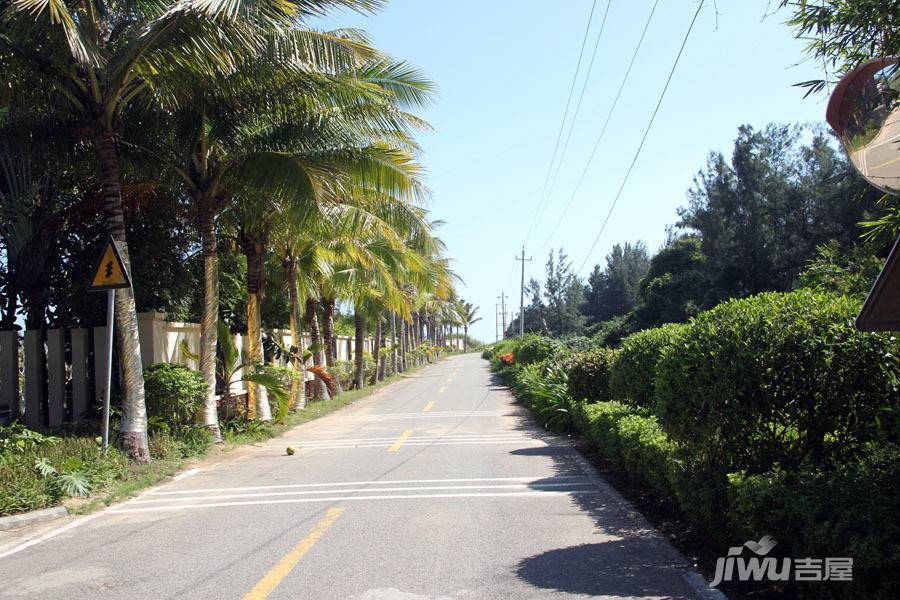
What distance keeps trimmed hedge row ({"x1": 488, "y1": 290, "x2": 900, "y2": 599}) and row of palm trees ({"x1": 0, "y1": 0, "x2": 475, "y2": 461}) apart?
701cm

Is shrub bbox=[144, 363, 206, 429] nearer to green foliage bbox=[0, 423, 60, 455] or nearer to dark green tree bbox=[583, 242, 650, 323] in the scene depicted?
green foliage bbox=[0, 423, 60, 455]

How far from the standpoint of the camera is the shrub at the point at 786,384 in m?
5.49

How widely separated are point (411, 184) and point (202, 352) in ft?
17.0

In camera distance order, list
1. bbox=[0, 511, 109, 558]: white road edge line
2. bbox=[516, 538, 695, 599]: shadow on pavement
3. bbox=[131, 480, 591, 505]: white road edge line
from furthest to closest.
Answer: bbox=[131, 480, 591, 505]: white road edge line < bbox=[0, 511, 109, 558]: white road edge line < bbox=[516, 538, 695, 599]: shadow on pavement

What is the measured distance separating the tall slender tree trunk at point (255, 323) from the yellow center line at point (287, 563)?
975cm

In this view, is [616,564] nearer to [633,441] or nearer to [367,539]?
[367,539]

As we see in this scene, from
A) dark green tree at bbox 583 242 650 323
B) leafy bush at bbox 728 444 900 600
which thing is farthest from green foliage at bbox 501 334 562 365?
dark green tree at bbox 583 242 650 323

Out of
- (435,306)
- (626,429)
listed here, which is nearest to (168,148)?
(626,429)

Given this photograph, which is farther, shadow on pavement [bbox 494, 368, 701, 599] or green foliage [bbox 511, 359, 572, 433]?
green foliage [bbox 511, 359, 572, 433]

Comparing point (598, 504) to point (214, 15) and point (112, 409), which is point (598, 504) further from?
point (112, 409)

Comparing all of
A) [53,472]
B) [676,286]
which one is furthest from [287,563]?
[676,286]

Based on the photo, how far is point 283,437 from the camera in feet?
52.5

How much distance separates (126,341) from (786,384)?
9.27m

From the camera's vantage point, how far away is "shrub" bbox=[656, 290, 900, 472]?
549cm
